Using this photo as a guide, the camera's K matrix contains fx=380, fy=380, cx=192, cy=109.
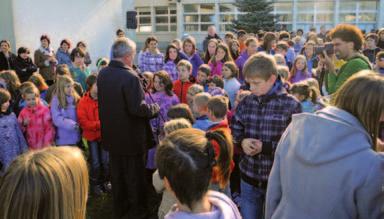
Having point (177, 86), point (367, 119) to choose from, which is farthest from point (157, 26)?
point (367, 119)

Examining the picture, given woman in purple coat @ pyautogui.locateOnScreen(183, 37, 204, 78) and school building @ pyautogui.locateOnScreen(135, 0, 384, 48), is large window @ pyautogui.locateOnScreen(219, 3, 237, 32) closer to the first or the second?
school building @ pyautogui.locateOnScreen(135, 0, 384, 48)

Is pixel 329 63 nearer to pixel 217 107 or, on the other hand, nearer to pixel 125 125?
pixel 217 107

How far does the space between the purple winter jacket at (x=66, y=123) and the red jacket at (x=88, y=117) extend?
9 cm

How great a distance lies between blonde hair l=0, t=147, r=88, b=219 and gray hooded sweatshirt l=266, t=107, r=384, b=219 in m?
1.14

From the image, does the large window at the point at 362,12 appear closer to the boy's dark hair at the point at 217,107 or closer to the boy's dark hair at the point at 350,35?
the boy's dark hair at the point at 350,35

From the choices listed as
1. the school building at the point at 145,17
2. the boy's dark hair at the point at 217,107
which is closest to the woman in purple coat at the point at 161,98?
the boy's dark hair at the point at 217,107

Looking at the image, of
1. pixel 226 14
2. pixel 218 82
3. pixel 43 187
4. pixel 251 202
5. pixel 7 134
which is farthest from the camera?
pixel 226 14

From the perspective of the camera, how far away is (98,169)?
527 centimetres

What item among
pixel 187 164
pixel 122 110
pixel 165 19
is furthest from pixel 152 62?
pixel 165 19

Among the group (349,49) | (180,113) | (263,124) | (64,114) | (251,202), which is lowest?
(251,202)

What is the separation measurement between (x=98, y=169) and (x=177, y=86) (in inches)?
70.2

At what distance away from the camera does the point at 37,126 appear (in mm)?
4832

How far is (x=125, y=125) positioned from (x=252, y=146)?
1.61 metres

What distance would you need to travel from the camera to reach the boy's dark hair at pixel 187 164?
1877 millimetres
